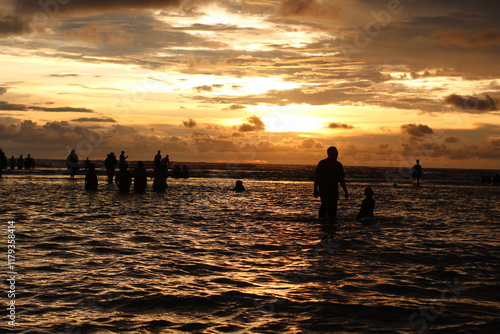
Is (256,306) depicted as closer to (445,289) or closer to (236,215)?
(445,289)

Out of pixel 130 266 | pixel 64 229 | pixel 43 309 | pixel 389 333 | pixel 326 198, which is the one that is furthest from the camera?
pixel 326 198

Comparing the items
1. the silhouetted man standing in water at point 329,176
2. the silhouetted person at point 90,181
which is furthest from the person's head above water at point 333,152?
the silhouetted person at point 90,181

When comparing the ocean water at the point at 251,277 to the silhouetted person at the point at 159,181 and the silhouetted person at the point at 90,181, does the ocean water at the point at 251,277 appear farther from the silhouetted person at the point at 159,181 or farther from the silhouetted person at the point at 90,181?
the silhouetted person at the point at 159,181

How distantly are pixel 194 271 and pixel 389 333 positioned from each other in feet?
12.2

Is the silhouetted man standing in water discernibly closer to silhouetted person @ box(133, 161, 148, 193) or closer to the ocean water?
the ocean water

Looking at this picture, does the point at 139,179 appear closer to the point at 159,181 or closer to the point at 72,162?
the point at 159,181

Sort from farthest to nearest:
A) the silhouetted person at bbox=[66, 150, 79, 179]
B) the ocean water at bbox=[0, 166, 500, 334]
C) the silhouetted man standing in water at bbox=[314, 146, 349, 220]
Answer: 1. the silhouetted person at bbox=[66, 150, 79, 179]
2. the silhouetted man standing in water at bbox=[314, 146, 349, 220]
3. the ocean water at bbox=[0, 166, 500, 334]

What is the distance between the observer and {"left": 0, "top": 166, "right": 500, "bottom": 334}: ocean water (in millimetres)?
5648

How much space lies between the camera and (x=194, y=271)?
8.13 m

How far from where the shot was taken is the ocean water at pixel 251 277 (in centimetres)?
565

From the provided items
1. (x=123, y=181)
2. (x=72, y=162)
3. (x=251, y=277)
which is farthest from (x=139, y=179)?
(x=72, y=162)

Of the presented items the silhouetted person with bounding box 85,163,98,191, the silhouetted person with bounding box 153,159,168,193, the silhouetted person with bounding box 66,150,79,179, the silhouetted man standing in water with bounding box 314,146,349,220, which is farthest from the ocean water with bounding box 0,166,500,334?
the silhouetted person with bounding box 66,150,79,179

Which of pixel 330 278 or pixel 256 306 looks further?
pixel 330 278

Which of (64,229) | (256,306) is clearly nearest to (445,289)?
(256,306)
